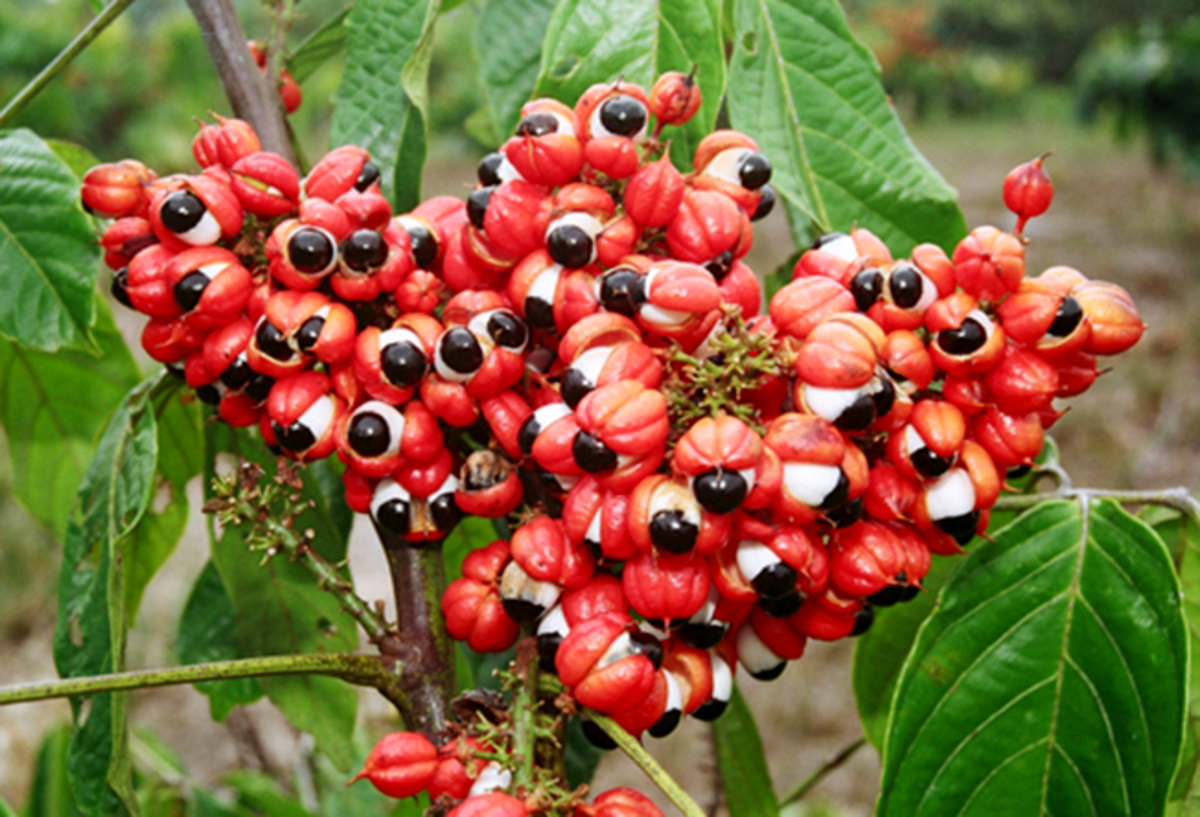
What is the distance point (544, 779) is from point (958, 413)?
0.54 m

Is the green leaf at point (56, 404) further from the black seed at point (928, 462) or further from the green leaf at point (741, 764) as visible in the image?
the black seed at point (928, 462)

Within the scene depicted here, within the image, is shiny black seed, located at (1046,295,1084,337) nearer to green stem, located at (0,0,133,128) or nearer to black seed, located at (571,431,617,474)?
black seed, located at (571,431,617,474)

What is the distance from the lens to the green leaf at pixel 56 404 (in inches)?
72.0

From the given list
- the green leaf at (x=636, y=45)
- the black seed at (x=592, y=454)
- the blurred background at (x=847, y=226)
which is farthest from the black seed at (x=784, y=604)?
the blurred background at (x=847, y=226)

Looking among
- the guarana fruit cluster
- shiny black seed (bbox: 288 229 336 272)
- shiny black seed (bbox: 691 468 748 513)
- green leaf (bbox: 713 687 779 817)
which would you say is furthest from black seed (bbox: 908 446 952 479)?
green leaf (bbox: 713 687 779 817)

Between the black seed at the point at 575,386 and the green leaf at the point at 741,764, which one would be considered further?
the green leaf at the point at 741,764

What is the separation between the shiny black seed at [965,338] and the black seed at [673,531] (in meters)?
0.33

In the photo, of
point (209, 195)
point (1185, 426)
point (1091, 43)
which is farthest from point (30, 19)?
point (1091, 43)

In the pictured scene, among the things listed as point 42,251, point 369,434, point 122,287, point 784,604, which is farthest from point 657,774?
point 42,251

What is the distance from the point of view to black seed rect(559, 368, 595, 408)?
1.02m

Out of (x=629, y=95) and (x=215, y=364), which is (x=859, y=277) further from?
(x=215, y=364)

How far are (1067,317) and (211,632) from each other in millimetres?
1499

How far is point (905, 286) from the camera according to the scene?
41.8 inches

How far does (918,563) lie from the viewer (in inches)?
44.3
